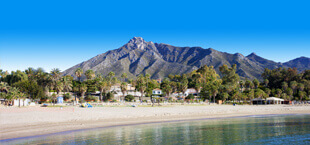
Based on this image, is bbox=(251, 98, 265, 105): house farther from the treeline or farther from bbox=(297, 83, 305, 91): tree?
bbox=(297, 83, 305, 91): tree

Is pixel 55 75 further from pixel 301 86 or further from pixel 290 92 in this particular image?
pixel 301 86

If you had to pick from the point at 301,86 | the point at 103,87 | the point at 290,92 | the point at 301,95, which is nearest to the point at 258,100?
the point at 290,92

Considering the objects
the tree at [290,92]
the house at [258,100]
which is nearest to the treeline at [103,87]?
the tree at [290,92]

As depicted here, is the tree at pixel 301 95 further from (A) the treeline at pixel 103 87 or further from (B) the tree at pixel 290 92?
(B) the tree at pixel 290 92

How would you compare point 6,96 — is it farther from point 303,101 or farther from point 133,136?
point 303,101

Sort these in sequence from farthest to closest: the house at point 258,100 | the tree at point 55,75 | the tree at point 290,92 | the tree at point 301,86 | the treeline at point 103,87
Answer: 1. the tree at point 301,86
2. the tree at point 290,92
3. the house at point 258,100
4. the tree at point 55,75
5. the treeline at point 103,87

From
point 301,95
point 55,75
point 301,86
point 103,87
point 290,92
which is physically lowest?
point 301,95

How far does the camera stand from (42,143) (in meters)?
17.0

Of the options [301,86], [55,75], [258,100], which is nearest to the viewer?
[55,75]

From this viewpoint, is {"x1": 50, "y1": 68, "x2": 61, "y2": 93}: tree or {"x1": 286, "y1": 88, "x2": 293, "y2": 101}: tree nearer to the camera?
{"x1": 50, "y1": 68, "x2": 61, "y2": 93}: tree

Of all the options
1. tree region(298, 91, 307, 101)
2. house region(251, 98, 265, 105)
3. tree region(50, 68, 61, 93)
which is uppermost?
tree region(50, 68, 61, 93)

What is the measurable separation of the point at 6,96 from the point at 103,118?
28720mm

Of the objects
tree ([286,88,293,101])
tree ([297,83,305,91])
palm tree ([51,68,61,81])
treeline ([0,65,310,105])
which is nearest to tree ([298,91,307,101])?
treeline ([0,65,310,105])

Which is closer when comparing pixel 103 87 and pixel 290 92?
pixel 103 87
